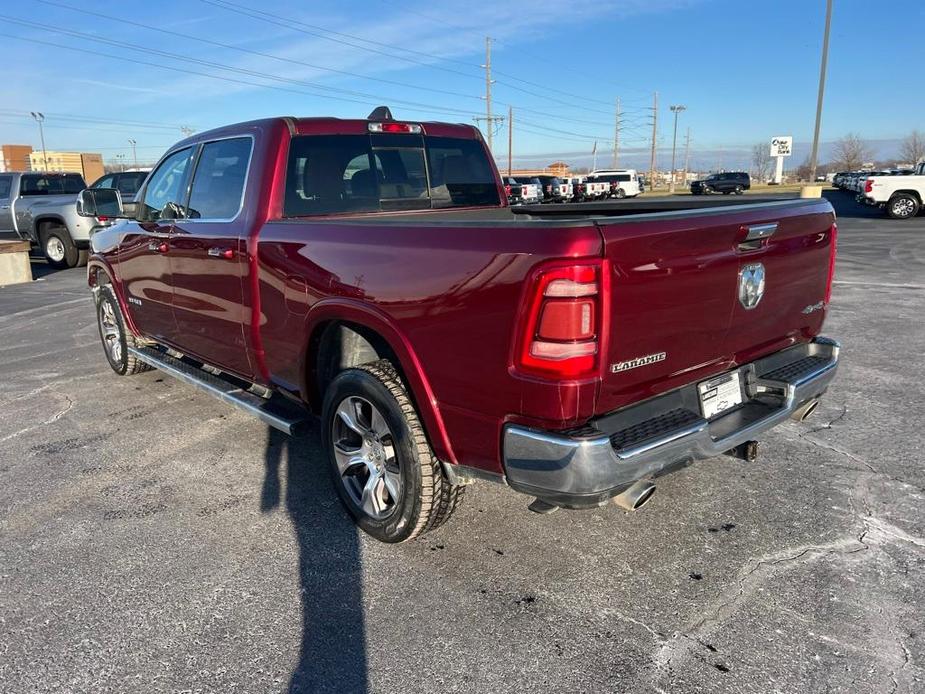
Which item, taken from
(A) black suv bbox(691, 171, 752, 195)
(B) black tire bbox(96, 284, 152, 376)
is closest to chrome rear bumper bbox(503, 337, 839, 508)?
(B) black tire bbox(96, 284, 152, 376)

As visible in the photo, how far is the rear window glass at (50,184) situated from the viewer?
15.2 metres

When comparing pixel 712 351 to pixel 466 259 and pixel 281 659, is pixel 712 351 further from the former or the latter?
pixel 281 659

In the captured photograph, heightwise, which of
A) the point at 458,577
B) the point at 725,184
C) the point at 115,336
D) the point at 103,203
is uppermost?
the point at 103,203

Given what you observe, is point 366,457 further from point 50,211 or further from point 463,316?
point 50,211

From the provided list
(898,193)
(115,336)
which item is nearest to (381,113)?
(115,336)

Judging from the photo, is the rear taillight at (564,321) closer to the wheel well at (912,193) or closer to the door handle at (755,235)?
the door handle at (755,235)

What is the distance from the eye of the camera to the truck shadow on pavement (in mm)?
2496

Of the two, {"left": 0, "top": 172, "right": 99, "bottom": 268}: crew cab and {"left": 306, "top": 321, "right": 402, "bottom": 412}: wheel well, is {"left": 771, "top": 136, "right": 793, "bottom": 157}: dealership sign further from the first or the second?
{"left": 306, "top": 321, "right": 402, "bottom": 412}: wheel well

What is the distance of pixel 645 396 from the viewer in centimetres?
272

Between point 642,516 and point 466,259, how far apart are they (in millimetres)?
1778

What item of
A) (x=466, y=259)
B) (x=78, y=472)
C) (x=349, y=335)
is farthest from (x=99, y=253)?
(x=466, y=259)

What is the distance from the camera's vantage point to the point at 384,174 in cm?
437

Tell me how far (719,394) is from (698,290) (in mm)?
565

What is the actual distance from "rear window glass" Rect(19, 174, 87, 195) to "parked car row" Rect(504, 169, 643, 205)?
57.8 feet
